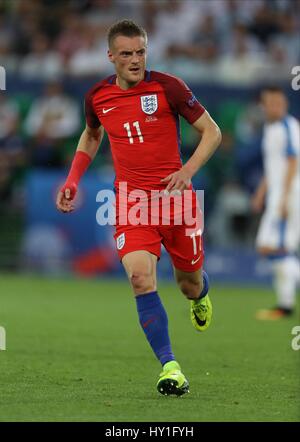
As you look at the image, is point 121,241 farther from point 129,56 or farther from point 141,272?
point 129,56

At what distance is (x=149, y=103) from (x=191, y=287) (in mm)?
1531

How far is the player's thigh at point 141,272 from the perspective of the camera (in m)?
7.09

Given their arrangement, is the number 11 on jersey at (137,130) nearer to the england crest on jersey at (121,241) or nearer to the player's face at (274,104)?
the england crest on jersey at (121,241)

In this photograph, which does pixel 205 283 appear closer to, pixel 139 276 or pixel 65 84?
pixel 139 276

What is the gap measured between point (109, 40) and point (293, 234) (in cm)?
623

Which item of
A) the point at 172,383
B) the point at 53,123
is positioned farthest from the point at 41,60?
the point at 172,383

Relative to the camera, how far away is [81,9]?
21.4 metres

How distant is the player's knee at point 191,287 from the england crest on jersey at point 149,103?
1372 millimetres

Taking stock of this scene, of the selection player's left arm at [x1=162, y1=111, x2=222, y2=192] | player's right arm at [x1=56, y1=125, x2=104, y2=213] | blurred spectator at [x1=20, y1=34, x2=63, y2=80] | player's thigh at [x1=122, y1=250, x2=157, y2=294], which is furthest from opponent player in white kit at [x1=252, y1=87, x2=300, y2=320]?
blurred spectator at [x1=20, y1=34, x2=63, y2=80]

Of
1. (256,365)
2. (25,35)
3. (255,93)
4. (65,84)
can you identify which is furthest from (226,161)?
(256,365)

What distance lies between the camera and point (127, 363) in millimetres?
8594
